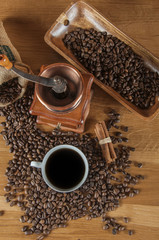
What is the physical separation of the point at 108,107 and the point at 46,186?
536mm

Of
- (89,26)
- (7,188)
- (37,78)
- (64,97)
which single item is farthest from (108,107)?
(7,188)

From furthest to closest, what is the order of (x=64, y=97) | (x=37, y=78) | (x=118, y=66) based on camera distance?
(x=118, y=66)
(x=64, y=97)
(x=37, y=78)

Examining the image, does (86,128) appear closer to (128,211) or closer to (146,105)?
(146,105)

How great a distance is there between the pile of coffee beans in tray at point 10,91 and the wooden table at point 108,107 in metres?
0.15

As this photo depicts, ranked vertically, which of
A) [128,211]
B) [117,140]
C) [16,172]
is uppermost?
[117,140]

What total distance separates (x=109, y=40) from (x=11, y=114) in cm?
65

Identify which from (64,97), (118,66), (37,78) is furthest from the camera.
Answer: (118,66)

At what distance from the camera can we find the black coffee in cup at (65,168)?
120 centimetres

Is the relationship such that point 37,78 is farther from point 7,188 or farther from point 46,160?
point 7,188

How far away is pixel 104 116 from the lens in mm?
1395

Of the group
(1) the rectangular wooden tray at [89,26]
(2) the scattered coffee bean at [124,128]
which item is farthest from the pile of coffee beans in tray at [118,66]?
(2) the scattered coffee bean at [124,128]

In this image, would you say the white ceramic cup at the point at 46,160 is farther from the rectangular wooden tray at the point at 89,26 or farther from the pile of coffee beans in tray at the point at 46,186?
the rectangular wooden tray at the point at 89,26

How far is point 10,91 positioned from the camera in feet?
4.36

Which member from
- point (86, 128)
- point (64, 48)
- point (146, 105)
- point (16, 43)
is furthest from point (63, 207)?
point (16, 43)
